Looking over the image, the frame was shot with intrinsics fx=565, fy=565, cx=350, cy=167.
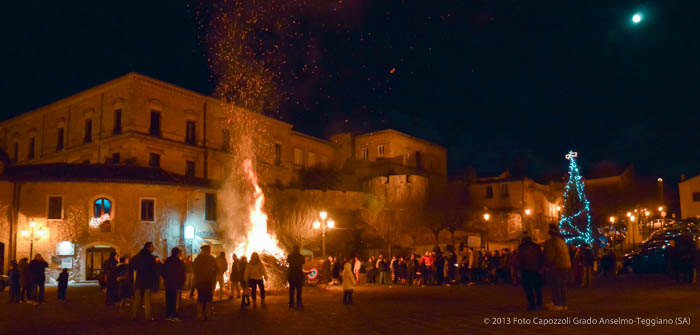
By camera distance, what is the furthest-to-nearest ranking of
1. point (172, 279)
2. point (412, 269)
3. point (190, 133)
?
1. point (190, 133)
2. point (412, 269)
3. point (172, 279)

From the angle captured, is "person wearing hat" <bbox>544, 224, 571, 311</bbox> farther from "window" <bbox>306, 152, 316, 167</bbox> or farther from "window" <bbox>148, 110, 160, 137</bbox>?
"window" <bbox>306, 152, 316, 167</bbox>

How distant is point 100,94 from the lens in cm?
4559

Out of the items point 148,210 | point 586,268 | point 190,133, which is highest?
point 190,133

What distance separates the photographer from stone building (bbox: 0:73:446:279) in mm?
31141

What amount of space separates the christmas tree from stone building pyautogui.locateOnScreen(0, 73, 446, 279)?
20092mm

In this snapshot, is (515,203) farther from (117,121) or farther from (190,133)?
(117,121)

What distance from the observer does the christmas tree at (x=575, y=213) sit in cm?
4559

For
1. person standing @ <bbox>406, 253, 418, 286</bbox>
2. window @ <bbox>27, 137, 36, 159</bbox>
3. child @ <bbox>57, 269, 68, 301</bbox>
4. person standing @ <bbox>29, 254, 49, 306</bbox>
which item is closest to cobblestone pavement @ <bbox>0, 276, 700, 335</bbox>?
person standing @ <bbox>29, 254, 49, 306</bbox>

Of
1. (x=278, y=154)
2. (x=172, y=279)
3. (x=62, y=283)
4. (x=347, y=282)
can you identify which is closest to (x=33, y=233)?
(x=62, y=283)

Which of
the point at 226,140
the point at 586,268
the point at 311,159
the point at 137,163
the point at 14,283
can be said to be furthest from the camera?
the point at 311,159

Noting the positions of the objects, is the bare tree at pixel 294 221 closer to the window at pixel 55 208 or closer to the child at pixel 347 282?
the window at pixel 55 208

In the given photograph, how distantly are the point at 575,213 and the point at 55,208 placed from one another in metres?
39.3

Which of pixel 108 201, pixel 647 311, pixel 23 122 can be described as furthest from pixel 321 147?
pixel 647 311

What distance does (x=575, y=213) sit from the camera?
158 ft
